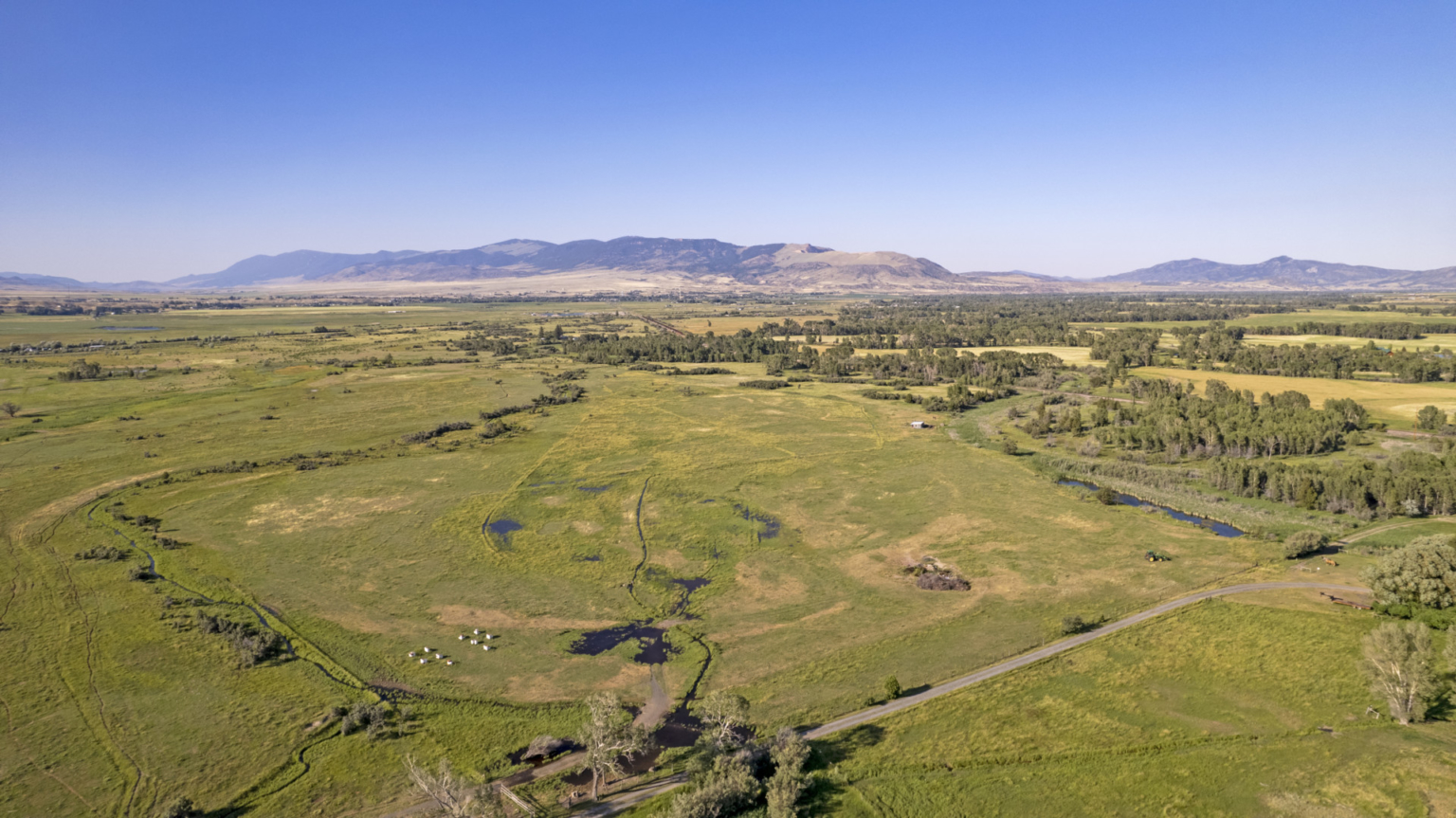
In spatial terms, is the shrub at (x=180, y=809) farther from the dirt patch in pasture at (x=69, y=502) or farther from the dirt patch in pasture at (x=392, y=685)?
the dirt patch in pasture at (x=69, y=502)

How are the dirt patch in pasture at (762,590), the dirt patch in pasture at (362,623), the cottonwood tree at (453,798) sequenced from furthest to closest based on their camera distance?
the dirt patch in pasture at (762,590) → the dirt patch in pasture at (362,623) → the cottonwood tree at (453,798)

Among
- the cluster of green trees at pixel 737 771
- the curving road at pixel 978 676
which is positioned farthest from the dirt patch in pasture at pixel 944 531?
the cluster of green trees at pixel 737 771

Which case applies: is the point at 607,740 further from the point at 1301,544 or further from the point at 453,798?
the point at 1301,544

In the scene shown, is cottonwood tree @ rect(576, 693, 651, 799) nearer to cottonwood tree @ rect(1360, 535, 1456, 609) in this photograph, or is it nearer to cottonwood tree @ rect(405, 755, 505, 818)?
cottonwood tree @ rect(405, 755, 505, 818)

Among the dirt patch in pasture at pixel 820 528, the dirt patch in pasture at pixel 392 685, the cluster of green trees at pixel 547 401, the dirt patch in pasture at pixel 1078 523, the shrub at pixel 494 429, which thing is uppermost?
the cluster of green trees at pixel 547 401

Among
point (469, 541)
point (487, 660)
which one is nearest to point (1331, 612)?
point (487, 660)

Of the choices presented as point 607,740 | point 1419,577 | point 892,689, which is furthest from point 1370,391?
point 607,740
